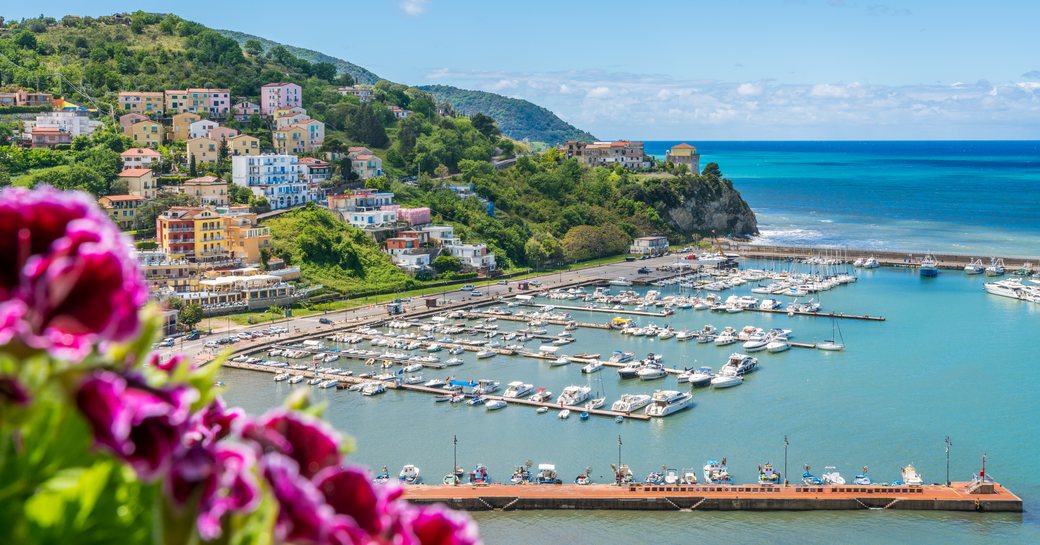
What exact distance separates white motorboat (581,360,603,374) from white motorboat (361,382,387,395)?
488 centimetres

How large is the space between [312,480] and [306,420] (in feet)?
0.29

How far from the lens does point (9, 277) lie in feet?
4.96

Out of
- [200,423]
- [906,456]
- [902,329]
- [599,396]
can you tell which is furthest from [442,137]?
[200,423]

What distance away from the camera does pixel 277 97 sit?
54.4 m

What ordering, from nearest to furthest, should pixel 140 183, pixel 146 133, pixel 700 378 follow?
pixel 700 378 < pixel 140 183 < pixel 146 133

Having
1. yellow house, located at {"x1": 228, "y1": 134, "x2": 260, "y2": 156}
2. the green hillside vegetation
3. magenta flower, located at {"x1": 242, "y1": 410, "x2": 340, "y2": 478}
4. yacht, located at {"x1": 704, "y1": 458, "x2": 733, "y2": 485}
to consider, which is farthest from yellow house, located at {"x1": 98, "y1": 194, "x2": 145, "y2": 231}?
magenta flower, located at {"x1": 242, "y1": 410, "x2": 340, "y2": 478}

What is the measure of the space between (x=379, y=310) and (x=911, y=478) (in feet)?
65.5

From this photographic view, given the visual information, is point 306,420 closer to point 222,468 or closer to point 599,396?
point 222,468

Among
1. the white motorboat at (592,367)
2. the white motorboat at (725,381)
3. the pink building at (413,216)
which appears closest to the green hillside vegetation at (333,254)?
the pink building at (413,216)

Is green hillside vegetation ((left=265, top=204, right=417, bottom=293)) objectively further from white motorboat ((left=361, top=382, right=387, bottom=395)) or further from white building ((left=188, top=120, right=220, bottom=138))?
white motorboat ((left=361, top=382, right=387, bottom=395))

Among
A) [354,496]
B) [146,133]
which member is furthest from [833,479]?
[146,133]

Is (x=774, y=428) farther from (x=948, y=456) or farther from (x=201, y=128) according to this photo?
(x=201, y=128)

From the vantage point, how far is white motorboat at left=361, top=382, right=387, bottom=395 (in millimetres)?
25375

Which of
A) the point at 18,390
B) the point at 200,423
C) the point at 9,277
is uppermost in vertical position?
the point at 9,277
